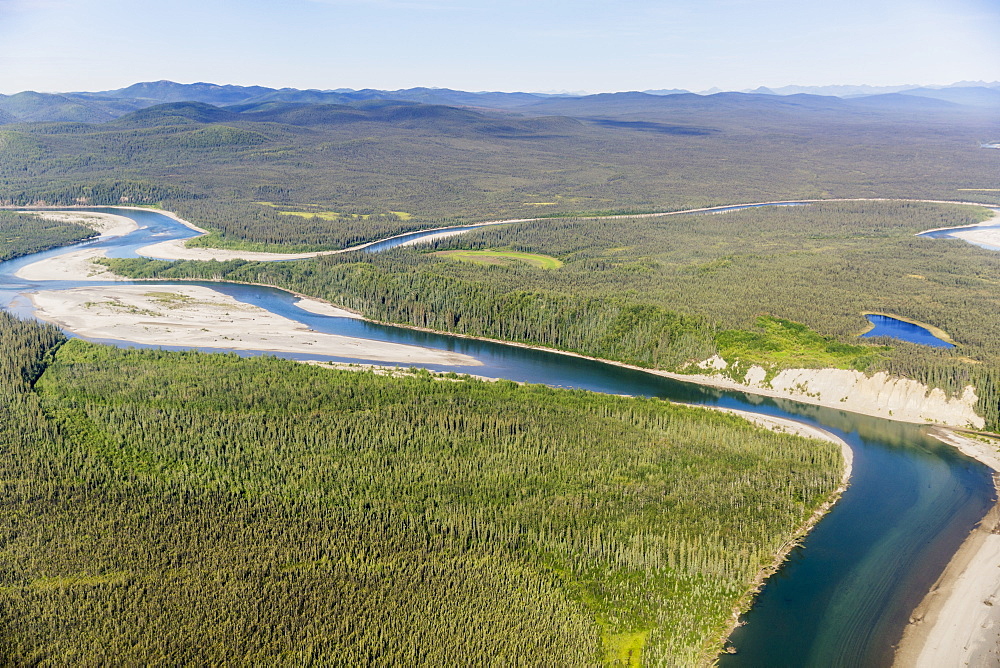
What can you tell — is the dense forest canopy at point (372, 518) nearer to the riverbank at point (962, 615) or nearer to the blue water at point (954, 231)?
the riverbank at point (962, 615)

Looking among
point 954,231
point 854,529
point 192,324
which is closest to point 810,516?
point 854,529

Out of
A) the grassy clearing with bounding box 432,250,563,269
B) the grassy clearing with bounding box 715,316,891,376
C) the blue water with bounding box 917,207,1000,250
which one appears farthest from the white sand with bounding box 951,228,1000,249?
the grassy clearing with bounding box 715,316,891,376

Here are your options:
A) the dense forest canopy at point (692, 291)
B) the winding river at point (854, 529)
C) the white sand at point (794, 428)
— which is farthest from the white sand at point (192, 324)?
the white sand at point (794, 428)

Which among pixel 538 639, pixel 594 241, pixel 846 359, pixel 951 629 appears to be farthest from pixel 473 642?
pixel 594 241

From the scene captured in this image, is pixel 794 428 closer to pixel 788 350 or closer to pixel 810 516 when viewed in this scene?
pixel 788 350

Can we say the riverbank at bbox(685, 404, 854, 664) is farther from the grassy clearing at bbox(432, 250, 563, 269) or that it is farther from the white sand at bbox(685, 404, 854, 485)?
the grassy clearing at bbox(432, 250, 563, 269)

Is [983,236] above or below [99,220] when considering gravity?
above
